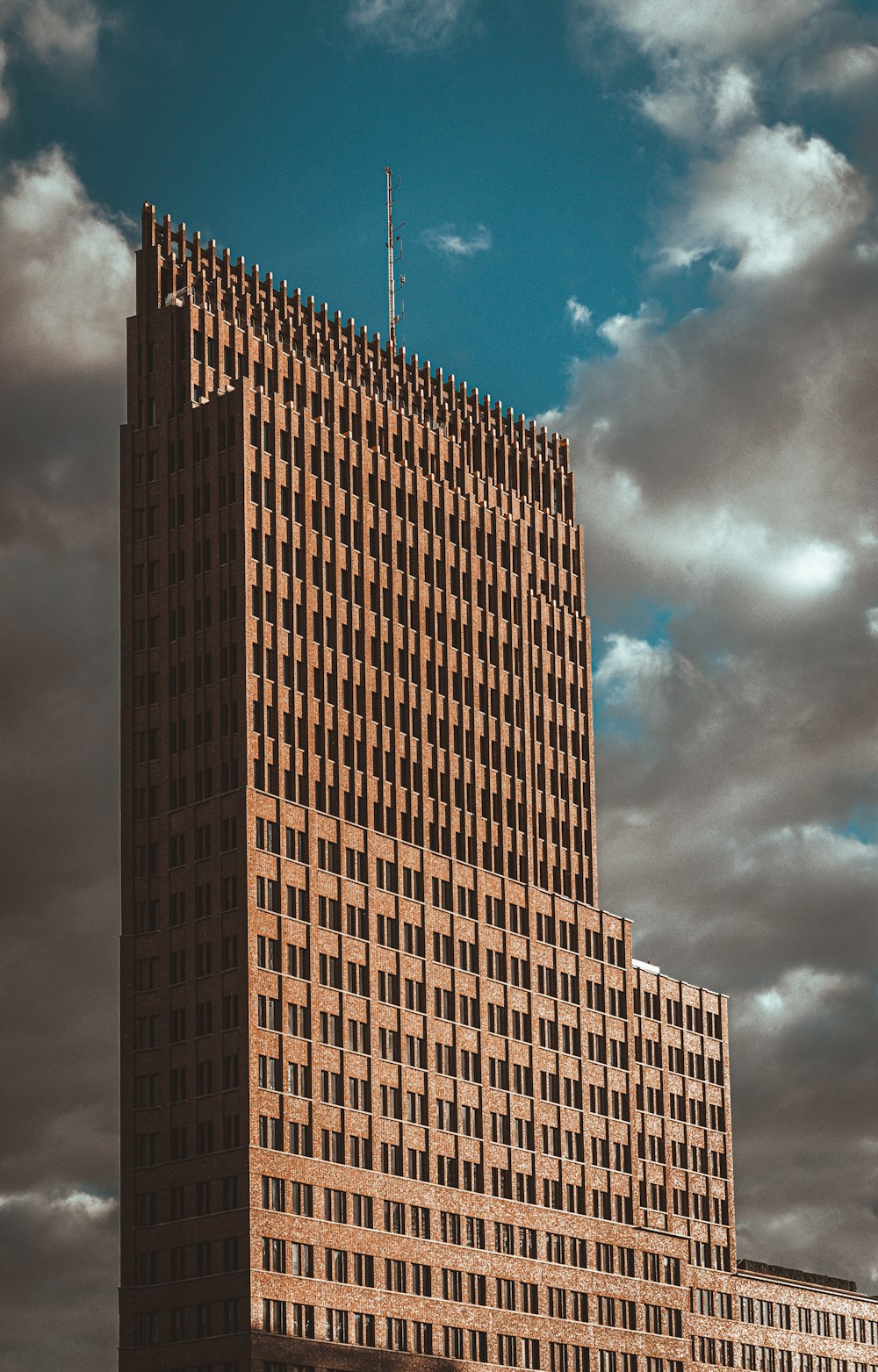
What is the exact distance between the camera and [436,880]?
163500 mm

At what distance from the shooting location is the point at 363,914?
15475 centimetres

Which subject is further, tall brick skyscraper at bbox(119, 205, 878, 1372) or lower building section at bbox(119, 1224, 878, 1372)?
tall brick skyscraper at bbox(119, 205, 878, 1372)

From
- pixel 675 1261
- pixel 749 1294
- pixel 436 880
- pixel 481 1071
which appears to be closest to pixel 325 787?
pixel 436 880

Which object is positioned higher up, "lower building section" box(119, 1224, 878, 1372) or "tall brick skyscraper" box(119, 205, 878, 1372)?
"tall brick skyscraper" box(119, 205, 878, 1372)

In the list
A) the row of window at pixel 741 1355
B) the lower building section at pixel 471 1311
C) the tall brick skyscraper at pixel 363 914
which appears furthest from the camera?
the row of window at pixel 741 1355

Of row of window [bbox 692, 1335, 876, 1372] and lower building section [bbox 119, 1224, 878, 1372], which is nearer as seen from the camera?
lower building section [bbox 119, 1224, 878, 1372]

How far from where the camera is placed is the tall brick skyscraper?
143000mm

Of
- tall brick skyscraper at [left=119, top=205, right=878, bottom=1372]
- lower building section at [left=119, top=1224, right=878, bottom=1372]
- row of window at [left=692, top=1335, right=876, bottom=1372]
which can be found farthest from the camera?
row of window at [left=692, top=1335, right=876, bottom=1372]

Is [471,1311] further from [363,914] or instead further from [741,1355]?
[741,1355]

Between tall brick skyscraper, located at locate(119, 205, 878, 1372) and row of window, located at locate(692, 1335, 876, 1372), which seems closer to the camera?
tall brick skyscraper, located at locate(119, 205, 878, 1372)

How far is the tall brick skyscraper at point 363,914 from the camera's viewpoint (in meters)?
143

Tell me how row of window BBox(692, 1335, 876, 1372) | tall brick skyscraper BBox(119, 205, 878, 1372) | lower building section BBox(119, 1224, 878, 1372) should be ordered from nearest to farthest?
lower building section BBox(119, 1224, 878, 1372), tall brick skyscraper BBox(119, 205, 878, 1372), row of window BBox(692, 1335, 876, 1372)

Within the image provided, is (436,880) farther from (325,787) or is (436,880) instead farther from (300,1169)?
(300,1169)

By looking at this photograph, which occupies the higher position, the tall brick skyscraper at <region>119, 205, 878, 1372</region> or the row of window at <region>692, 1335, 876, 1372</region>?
the tall brick skyscraper at <region>119, 205, 878, 1372</region>
